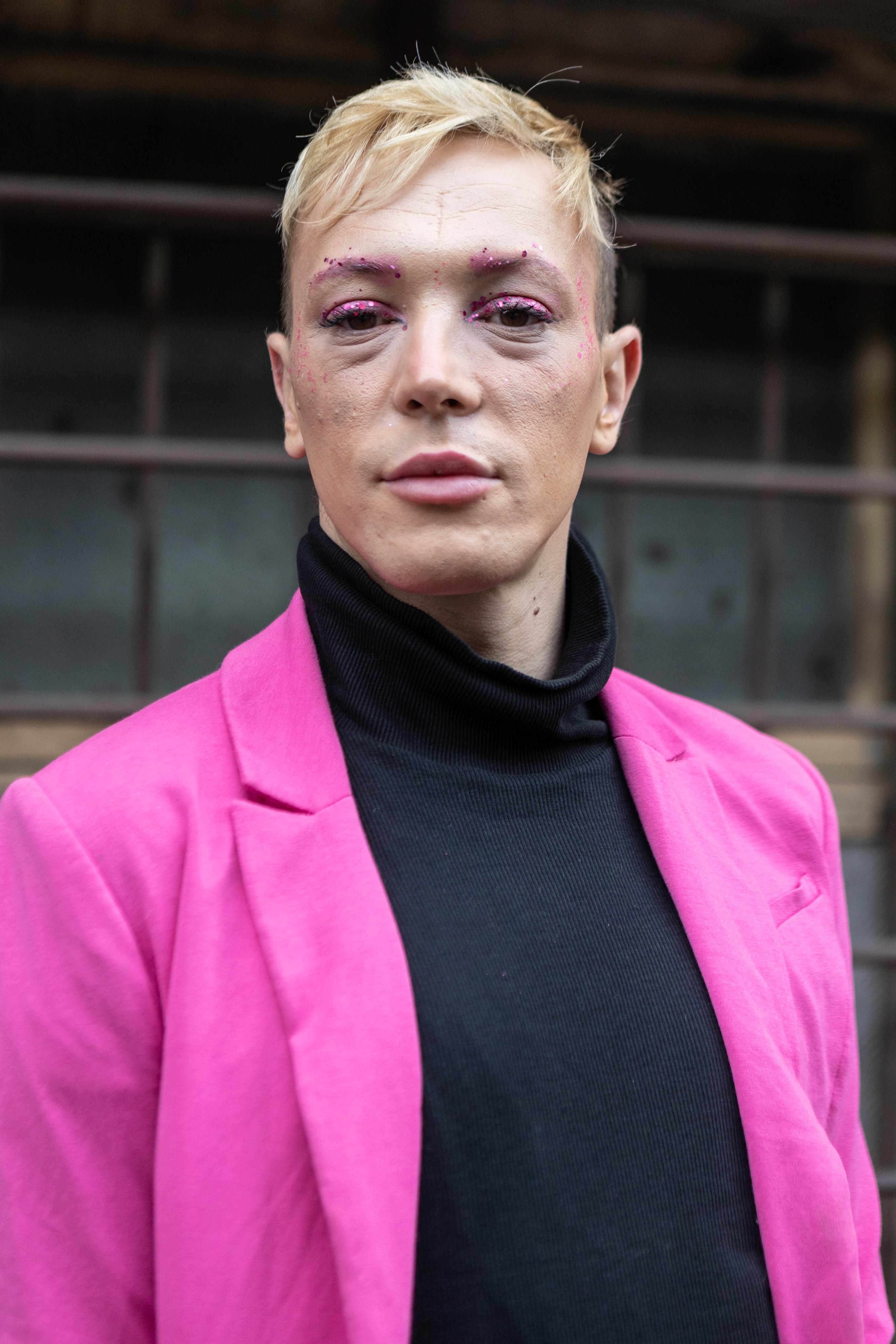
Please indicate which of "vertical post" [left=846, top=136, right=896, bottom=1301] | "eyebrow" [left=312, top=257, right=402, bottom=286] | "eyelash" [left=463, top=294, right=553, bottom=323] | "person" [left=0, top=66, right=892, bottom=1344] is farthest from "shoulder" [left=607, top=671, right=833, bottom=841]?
"vertical post" [left=846, top=136, right=896, bottom=1301]

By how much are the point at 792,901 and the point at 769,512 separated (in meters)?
1.85

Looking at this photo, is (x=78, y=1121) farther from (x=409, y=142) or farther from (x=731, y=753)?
(x=409, y=142)

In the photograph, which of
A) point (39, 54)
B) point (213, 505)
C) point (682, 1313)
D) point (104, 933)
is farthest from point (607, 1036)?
point (39, 54)

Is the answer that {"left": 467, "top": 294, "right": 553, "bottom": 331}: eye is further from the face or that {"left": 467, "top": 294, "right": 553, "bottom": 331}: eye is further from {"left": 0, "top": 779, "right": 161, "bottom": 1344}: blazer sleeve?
{"left": 0, "top": 779, "right": 161, "bottom": 1344}: blazer sleeve

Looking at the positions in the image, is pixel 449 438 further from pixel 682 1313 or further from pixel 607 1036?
pixel 682 1313

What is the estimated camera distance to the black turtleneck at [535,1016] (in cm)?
110

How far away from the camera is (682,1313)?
1.16m

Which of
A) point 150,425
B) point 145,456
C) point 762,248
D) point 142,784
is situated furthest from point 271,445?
point 142,784

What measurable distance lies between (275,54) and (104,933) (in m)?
2.61

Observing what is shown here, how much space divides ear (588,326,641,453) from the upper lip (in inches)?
11.2

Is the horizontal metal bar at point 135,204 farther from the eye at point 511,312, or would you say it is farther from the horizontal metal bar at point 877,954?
the horizontal metal bar at point 877,954

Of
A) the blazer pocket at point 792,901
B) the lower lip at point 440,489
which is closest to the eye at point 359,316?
the lower lip at point 440,489

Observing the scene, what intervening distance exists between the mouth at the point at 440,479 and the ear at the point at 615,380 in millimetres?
285

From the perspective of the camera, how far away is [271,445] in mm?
3121
